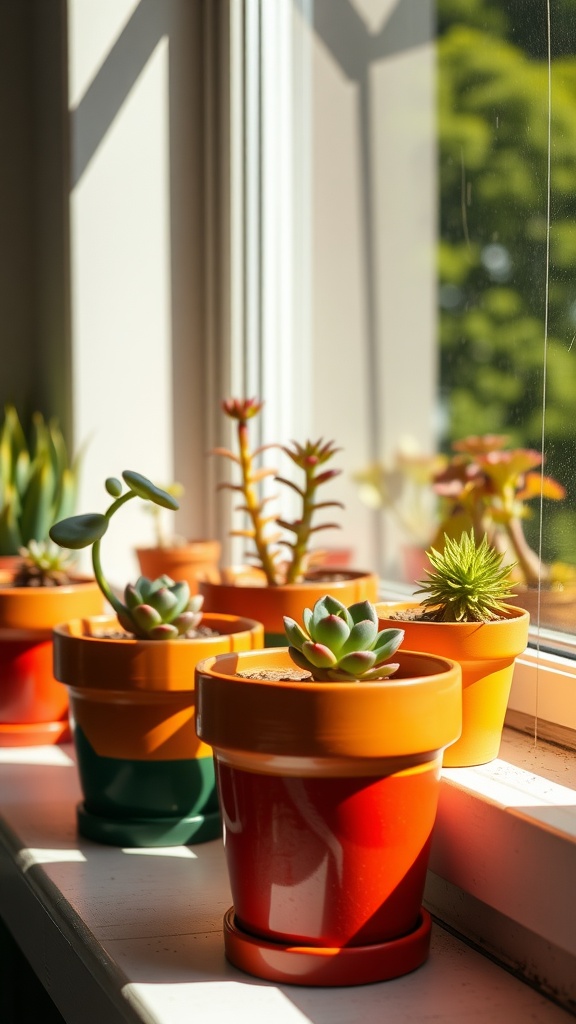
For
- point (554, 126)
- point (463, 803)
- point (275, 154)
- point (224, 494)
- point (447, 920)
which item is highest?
point (275, 154)

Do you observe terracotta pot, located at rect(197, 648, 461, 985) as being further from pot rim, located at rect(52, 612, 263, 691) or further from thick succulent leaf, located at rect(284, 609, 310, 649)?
pot rim, located at rect(52, 612, 263, 691)

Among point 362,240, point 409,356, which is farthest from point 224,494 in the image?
point 409,356

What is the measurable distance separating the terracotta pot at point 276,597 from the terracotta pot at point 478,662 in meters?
0.24

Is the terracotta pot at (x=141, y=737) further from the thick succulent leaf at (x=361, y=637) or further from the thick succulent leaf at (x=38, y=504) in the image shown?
the thick succulent leaf at (x=38, y=504)

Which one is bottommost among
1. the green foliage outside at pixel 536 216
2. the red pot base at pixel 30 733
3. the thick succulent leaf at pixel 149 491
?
the red pot base at pixel 30 733

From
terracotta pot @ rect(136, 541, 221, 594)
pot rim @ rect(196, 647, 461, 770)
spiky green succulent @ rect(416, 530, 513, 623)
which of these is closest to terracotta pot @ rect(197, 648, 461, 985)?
pot rim @ rect(196, 647, 461, 770)

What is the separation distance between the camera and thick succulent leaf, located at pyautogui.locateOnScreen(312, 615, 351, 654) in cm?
72

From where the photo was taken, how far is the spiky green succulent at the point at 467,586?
2.85 ft

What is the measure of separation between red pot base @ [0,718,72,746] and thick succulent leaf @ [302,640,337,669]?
701 millimetres

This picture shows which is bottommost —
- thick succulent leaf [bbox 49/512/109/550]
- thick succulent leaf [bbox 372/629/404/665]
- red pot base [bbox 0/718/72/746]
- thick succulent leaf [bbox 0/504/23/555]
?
red pot base [bbox 0/718/72/746]

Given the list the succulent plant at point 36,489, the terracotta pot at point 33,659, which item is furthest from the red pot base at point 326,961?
the succulent plant at point 36,489

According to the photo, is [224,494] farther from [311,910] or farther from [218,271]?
[311,910]

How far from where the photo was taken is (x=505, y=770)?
854 mm

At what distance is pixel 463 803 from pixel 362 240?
6.94 feet
